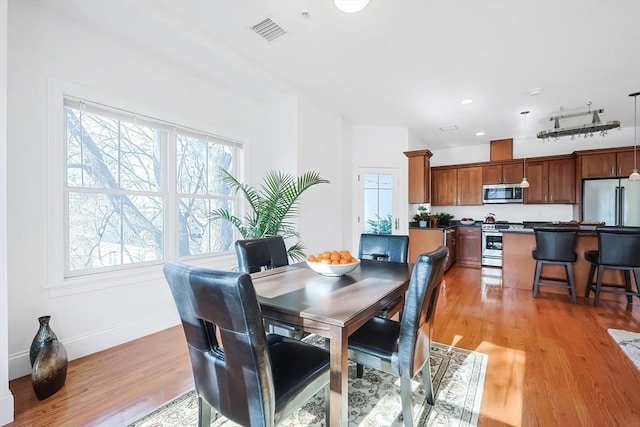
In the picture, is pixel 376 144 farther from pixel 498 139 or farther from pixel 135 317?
pixel 135 317

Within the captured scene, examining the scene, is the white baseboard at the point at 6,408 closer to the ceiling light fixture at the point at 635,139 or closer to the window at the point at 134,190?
the window at the point at 134,190

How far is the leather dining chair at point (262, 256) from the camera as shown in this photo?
6.91 ft

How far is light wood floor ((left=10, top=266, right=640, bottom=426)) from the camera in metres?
1.64

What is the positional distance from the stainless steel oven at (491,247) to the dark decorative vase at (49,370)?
21.4ft

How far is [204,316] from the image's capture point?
1.07 m

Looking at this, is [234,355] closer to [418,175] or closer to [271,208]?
[271,208]

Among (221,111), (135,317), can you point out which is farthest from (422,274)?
(221,111)

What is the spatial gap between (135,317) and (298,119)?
2878 mm

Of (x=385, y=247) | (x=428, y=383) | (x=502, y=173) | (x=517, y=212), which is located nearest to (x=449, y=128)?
(x=502, y=173)

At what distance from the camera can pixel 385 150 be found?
545cm

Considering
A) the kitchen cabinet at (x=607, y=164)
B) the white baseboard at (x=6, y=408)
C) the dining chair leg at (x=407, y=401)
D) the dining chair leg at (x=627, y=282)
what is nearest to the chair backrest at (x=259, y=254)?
the dining chair leg at (x=407, y=401)

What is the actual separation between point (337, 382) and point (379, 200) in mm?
4455

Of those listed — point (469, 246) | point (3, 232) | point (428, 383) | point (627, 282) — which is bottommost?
point (428, 383)

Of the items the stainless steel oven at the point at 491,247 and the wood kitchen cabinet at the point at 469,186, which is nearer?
the stainless steel oven at the point at 491,247
